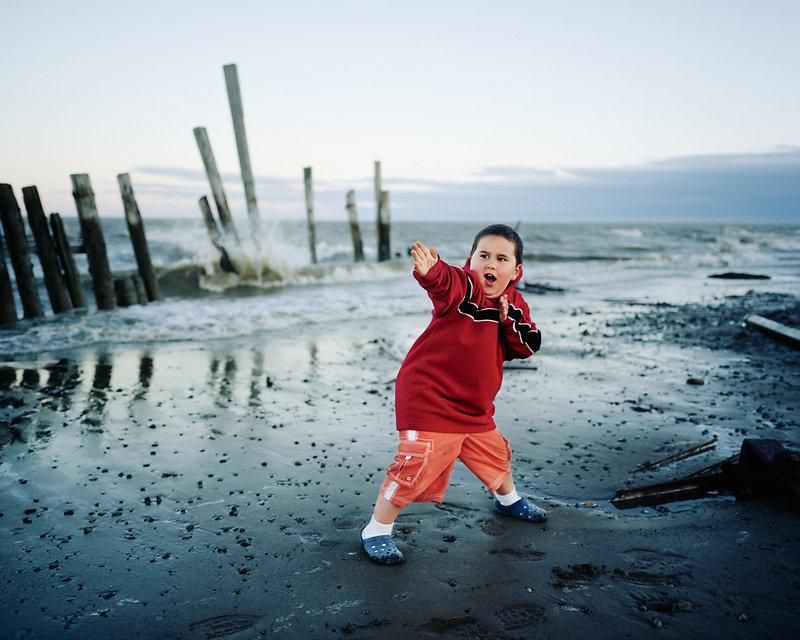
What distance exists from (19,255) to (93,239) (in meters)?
1.31

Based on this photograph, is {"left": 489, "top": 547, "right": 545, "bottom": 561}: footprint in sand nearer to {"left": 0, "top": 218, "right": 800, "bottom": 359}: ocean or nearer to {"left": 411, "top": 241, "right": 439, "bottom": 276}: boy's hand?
{"left": 411, "top": 241, "right": 439, "bottom": 276}: boy's hand

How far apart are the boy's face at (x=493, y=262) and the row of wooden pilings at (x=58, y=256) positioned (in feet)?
31.6

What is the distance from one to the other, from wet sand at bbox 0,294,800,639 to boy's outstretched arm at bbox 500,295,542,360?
1022 mm

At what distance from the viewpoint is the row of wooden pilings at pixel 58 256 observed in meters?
10.2

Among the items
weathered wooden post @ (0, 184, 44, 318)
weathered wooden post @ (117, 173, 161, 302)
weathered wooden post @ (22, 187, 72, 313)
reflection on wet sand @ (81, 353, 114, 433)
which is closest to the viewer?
reflection on wet sand @ (81, 353, 114, 433)

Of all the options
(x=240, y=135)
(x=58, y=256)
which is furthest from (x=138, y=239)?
(x=240, y=135)

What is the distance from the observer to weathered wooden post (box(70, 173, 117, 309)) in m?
11.0

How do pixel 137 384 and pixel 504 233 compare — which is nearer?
pixel 504 233

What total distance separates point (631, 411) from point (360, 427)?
2.43 meters

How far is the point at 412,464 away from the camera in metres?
2.85

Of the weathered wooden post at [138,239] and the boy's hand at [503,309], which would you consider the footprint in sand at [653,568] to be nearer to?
the boy's hand at [503,309]

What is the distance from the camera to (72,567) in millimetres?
2691

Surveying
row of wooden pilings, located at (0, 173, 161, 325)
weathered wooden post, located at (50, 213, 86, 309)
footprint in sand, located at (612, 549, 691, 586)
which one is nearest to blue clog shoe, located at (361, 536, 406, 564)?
footprint in sand, located at (612, 549, 691, 586)

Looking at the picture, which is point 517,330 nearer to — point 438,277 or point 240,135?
point 438,277
